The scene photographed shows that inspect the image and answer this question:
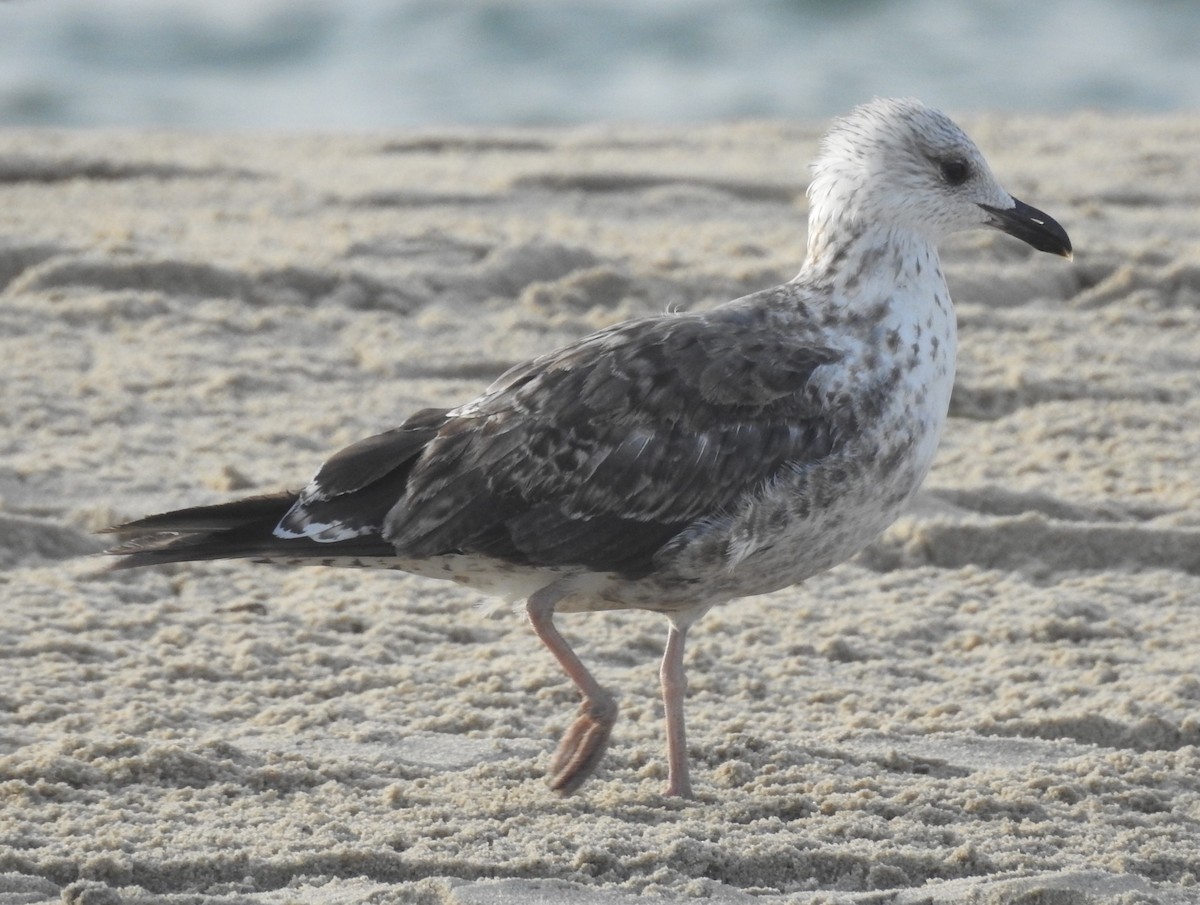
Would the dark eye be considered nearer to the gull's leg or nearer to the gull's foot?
the gull's leg

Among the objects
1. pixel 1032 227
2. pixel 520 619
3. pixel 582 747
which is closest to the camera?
pixel 582 747

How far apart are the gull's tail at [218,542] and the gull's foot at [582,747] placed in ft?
1.95

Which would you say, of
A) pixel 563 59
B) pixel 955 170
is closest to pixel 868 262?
pixel 955 170

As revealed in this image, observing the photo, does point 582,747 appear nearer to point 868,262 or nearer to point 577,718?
point 577,718

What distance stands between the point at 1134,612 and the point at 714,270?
2.98 metres

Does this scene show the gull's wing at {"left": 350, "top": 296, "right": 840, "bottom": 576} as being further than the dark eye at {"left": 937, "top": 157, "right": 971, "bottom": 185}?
No

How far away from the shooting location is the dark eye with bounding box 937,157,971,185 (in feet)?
15.5

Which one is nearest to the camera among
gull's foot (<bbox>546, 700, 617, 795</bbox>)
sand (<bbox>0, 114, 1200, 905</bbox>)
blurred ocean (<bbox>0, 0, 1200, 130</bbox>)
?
sand (<bbox>0, 114, 1200, 905</bbox>)

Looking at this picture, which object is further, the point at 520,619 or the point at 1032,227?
the point at 520,619

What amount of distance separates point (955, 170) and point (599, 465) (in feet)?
4.14

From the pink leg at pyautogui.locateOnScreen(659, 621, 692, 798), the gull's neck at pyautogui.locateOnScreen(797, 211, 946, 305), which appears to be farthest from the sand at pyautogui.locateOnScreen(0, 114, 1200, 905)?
the gull's neck at pyautogui.locateOnScreen(797, 211, 946, 305)

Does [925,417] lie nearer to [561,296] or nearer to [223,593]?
[223,593]

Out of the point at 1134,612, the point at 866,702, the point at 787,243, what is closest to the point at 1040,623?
the point at 1134,612

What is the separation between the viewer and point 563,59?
726 inches
